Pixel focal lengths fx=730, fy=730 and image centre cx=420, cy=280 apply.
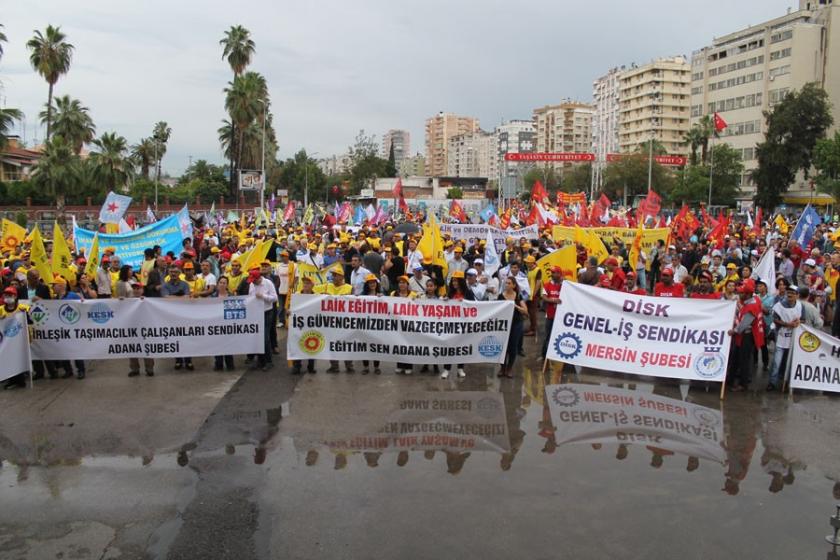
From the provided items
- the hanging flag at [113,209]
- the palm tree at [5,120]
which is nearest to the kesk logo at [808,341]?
the hanging flag at [113,209]

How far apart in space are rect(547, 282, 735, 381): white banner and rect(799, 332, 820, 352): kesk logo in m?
0.97

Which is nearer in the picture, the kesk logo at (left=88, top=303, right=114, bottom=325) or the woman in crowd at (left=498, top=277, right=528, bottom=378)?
the kesk logo at (left=88, top=303, right=114, bottom=325)

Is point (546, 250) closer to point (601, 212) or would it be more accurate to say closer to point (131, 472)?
point (131, 472)

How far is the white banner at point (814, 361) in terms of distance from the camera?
9.77 meters

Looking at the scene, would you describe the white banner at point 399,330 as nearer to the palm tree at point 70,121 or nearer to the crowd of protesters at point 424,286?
the crowd of protesters at point 424,286

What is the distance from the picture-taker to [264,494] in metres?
6.48

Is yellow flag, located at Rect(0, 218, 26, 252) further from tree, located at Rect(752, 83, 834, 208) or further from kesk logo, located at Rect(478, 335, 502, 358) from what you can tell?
tree, located at Rect(752, 83, 834, 208)

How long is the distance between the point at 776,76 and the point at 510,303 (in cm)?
9141

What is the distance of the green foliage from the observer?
84.1 m

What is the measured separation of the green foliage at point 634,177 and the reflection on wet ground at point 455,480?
7779 centimetres

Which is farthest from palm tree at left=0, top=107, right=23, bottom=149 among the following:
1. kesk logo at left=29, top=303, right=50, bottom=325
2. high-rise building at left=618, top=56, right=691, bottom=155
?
high-rise building at left=618, top=56, right=691, bottom=155

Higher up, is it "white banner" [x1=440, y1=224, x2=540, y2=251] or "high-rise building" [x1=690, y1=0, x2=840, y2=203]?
"high-rise building" [x1=690, y1=0, x2=840, y2=203]

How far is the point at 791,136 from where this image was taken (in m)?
69.2

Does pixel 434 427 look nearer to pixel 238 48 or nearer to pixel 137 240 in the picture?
pixel 137 240
